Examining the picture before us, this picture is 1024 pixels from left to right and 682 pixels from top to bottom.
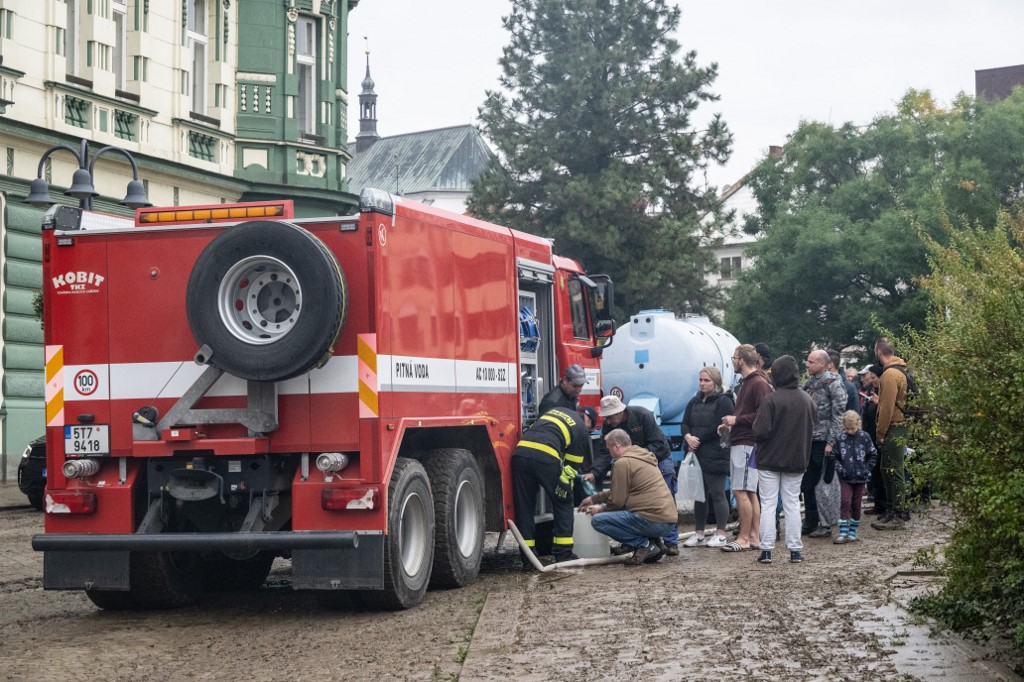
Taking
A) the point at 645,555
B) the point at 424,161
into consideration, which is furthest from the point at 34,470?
the point at 424,161

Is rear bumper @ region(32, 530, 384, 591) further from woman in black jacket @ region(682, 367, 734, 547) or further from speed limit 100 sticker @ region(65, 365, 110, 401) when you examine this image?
woman in black jacket @ region(682, 367, 734, 547)

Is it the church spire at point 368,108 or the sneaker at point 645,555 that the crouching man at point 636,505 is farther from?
the church spire at point 368,108

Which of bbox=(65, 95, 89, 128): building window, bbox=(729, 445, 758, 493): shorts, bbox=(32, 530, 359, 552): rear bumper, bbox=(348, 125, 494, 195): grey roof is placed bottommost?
bbox=(32, 530, 359, 552): rear bumper

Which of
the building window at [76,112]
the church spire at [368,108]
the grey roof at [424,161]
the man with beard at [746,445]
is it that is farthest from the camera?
the church spire at [368,108]

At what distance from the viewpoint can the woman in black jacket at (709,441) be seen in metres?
14.0

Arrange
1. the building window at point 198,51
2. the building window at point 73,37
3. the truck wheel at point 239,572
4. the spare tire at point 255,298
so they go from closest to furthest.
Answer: the spare tire at point 255,298 → the truck wheel at point 239,572 → the building window at point 73,37 → the building window at point 198,51

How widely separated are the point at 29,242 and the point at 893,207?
1403 inches

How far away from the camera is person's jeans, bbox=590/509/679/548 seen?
486 inches

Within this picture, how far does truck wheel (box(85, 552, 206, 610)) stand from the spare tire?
5.42 feet

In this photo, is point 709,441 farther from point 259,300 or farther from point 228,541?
point 228,541

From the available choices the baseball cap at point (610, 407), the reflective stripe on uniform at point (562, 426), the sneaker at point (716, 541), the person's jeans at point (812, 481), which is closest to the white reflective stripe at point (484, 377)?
the reflective stripe on uniform at point (562, 426)

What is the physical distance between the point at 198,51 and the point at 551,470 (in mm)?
19007

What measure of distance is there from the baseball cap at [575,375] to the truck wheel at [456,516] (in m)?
1.76

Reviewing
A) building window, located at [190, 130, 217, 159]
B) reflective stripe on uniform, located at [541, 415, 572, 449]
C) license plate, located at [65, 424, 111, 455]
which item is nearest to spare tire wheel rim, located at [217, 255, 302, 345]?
license plate, located at [65, 424, 111, 455]
